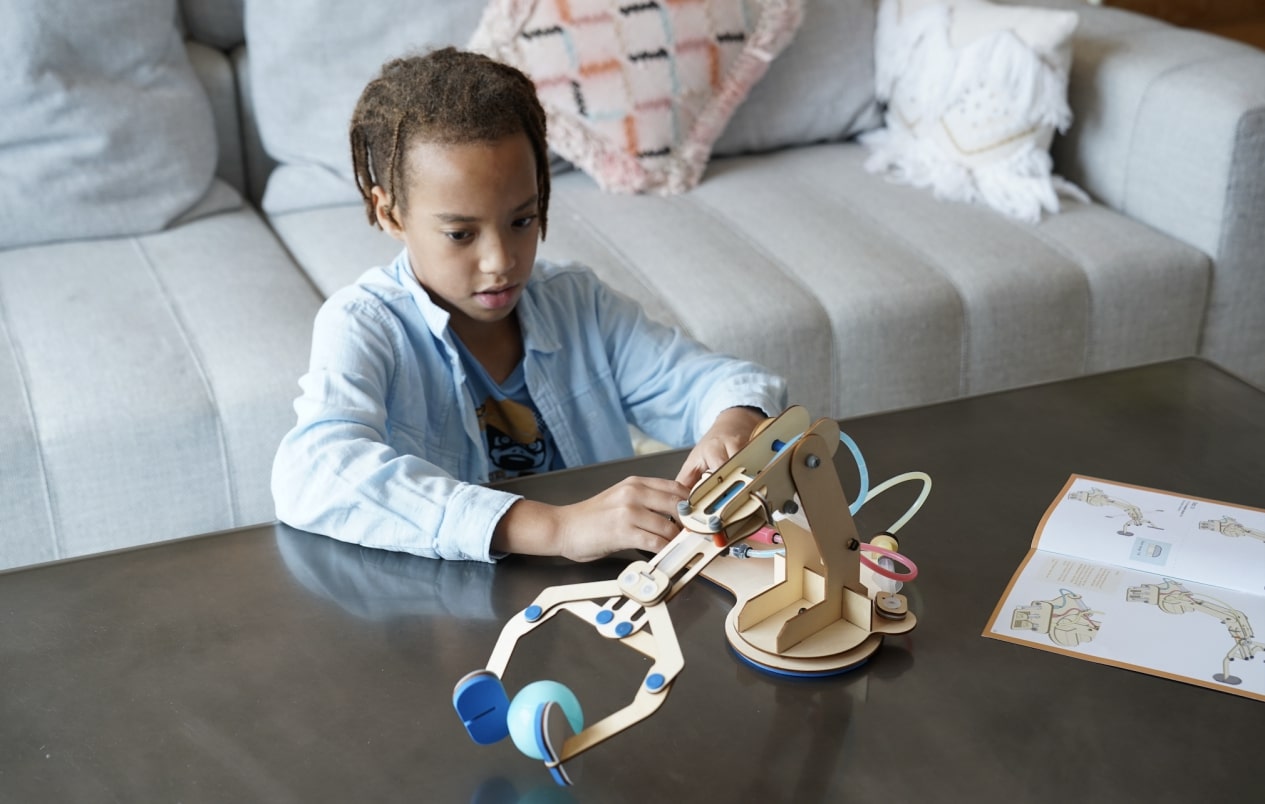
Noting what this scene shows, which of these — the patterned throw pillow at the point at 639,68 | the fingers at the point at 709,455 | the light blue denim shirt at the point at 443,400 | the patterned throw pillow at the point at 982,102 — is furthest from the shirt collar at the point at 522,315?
the patterned throw pillow at the point at 982,102

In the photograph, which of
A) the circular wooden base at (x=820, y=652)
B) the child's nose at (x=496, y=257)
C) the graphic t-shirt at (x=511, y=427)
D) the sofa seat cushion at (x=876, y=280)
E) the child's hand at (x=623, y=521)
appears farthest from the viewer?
the sofa seat cushion at (x=876, y=280)

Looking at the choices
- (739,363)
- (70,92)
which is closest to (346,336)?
(739,363)

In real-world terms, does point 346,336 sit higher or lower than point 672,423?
higher

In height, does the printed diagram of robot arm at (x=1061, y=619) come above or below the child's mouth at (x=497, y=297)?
below

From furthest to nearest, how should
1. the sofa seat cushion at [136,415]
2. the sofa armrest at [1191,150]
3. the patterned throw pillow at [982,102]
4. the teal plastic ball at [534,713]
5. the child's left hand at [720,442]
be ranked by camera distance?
the patterned throw pillow at [982,102]
the sofa armrest at [1191,150]
the sofa seat cushion at [136,415]
the child's left hand at [720,442]
the teal plastic ball at [534,713]

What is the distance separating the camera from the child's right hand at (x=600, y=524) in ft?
3.01

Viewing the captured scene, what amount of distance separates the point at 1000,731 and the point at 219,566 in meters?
0.58

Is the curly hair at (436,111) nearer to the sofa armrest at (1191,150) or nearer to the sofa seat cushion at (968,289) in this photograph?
the sofa seat cushion at (968,289)

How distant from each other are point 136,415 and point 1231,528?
122 cm

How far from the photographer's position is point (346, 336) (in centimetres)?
113

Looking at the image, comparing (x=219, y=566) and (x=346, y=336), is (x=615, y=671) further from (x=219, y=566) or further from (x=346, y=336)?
(x=346, y=336)

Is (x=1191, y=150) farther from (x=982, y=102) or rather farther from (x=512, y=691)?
(x=512, y=691)

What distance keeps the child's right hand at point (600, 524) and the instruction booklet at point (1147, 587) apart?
0.24 meters

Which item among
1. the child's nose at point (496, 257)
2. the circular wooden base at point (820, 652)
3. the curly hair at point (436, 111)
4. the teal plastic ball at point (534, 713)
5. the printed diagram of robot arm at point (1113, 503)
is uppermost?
the curly hair at point (436, 111)
